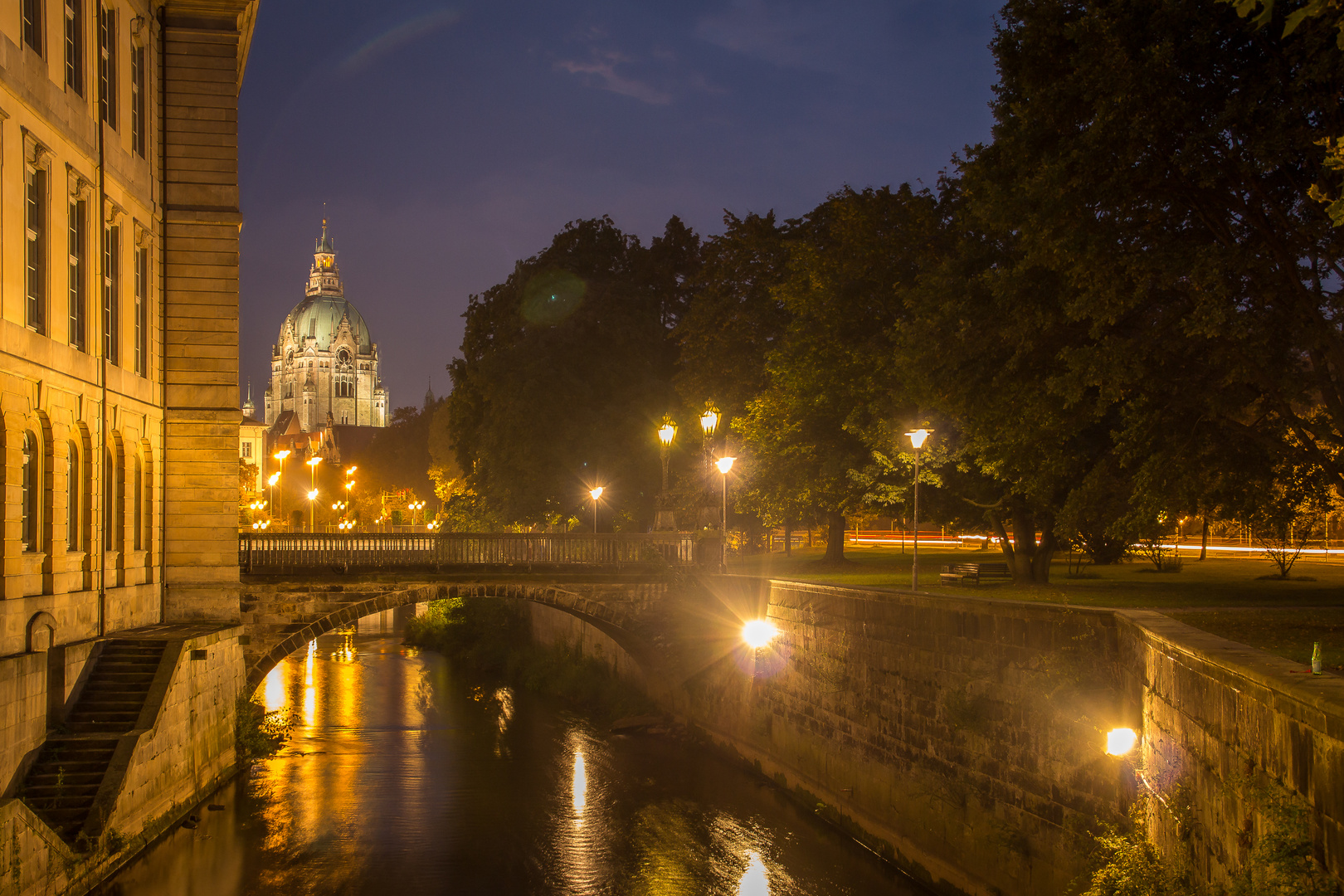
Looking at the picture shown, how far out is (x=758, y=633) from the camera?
2347cm

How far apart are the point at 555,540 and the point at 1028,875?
48.7ft

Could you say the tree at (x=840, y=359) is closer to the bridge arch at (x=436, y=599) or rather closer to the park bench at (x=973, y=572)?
the park bench at (x=973, y=572)

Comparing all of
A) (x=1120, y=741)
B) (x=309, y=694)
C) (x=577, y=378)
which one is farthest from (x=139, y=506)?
(x=577, y=378)

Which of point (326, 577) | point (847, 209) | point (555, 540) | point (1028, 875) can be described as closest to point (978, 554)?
point (847, 209)

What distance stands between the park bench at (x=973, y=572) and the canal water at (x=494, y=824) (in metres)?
5.70

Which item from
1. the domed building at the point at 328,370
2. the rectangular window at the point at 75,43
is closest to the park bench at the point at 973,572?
the rectangular window at the point at 75,43

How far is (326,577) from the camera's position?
2461 centimetres

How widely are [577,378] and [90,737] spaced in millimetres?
26092

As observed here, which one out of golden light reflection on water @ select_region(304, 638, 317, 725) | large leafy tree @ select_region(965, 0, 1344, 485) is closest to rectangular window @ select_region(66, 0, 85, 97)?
large leafy tree @ select_region(965, 0, 1344, 485)

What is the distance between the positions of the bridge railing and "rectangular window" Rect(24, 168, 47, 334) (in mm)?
9061

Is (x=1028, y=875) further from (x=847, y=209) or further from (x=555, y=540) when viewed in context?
(x=847, y=209)

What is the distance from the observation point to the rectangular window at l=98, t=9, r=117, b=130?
1847 cm

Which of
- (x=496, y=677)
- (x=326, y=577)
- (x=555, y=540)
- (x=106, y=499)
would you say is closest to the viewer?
(x=106, y=499)

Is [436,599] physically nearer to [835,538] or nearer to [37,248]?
[37,248]
